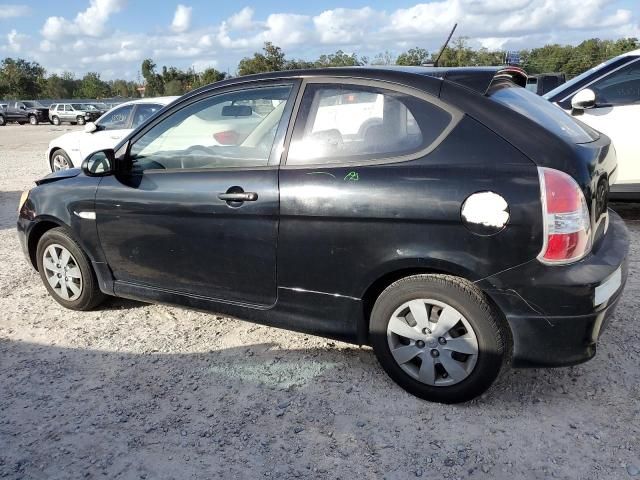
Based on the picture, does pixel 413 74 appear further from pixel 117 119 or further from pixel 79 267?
pixel 117 119

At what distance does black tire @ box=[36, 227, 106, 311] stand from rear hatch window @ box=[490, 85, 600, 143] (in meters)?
3.05

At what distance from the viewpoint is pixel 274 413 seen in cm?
294

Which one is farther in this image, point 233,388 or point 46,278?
point 46,278

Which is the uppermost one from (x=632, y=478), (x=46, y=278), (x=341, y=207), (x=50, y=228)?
(x=341, y=207)

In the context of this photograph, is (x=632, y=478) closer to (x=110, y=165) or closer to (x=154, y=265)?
(x=154, y=265)

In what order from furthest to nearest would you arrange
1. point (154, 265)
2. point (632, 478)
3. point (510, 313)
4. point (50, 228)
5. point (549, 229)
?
point (50, 228)
point (154, 265)
point (510, 313)
point (549, 229)
point (632, 478)

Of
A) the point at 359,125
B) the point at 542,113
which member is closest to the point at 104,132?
the point at 359,125

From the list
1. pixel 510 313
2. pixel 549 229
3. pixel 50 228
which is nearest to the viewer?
pixel 549 229

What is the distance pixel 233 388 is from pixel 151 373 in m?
0.57

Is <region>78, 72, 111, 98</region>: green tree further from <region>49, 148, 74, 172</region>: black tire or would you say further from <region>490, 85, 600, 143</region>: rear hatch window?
<region>490, 85, 600, 143</region>: rear hatch window

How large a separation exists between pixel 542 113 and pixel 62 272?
139 inches

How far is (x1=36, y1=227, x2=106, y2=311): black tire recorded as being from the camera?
409 centimetres

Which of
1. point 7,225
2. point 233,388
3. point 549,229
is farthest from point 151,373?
point 7,225

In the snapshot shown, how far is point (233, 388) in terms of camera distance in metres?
3.18
